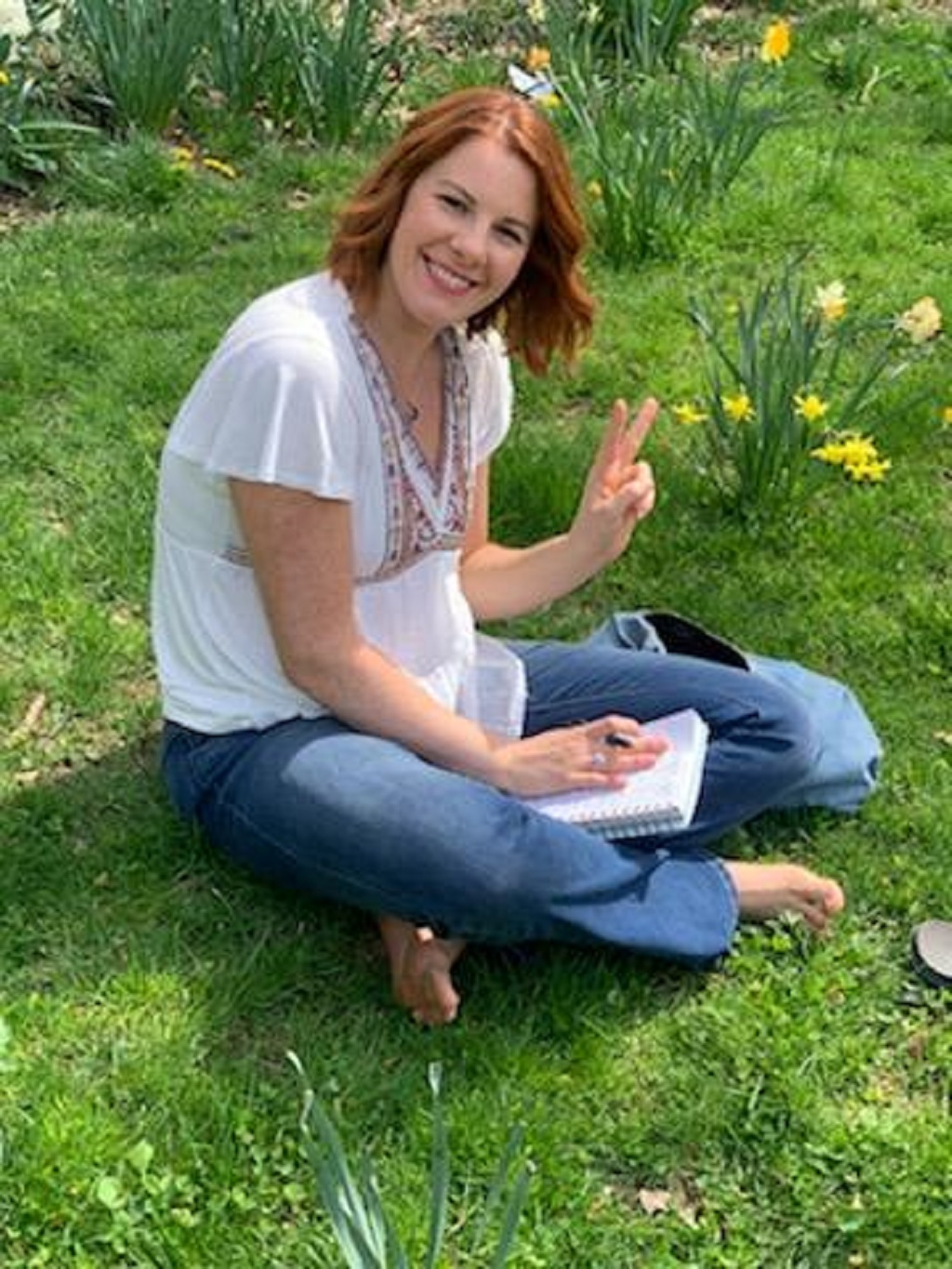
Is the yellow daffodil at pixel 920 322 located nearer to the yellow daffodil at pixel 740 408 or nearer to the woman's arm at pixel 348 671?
the yellow daffodil at pixel 740 408

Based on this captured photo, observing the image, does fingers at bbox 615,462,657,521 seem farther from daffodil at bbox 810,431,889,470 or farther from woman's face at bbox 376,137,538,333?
daffodil at bbox 810,431,889,470

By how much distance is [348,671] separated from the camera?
91.9 inches

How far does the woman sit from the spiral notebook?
0.09 feet

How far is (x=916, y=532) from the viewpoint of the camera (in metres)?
3.51

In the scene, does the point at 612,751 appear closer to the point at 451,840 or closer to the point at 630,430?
the point at 451,840

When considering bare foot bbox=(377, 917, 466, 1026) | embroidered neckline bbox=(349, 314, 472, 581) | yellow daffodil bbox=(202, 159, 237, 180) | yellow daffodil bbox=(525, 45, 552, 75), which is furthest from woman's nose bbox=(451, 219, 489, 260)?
yellow daffodil bbox=(202, 159, 237, 180)

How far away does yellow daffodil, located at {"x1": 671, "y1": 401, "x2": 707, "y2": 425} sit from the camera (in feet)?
11.2

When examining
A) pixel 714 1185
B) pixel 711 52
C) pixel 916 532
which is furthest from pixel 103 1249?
pixel 711 52

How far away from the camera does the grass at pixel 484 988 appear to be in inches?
82.7

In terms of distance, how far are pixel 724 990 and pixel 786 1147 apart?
282mm

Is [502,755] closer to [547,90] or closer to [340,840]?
[340,840]

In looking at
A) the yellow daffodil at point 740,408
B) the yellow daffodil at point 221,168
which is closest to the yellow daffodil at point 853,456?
the yellow daffodil at point 740,408

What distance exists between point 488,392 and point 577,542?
261mm

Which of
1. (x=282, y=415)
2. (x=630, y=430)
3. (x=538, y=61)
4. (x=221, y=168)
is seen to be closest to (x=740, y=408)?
(x=630, y=430)
